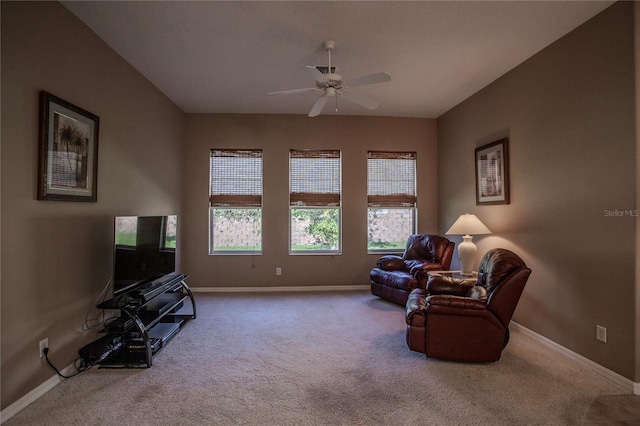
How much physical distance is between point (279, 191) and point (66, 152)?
303 cm

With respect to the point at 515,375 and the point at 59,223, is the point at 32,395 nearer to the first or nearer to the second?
the point at 59,223

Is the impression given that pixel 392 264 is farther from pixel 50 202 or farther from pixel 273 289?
pixel 50 202

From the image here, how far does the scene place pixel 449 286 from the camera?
3.11 meters

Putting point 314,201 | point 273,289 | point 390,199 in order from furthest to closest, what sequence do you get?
point 390,199, point 314,201, point 273,289

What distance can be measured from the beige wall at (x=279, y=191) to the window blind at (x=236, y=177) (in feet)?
0.37

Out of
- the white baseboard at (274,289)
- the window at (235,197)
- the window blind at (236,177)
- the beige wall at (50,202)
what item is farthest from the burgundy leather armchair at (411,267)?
the beige wall at (50,202)

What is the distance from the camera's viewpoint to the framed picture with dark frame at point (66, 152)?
2.30m

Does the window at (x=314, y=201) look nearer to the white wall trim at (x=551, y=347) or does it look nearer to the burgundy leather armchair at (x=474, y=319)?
the burgundy leather armchair at (x=474, y=319)

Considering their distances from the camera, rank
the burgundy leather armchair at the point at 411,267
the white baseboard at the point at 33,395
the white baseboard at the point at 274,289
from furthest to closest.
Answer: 1. the white baseboard at the point at 274,289
2. the burgundy leather armchair at the point at 411,267
3. the white baseboard at the point at 33,395

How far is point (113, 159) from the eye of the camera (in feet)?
10.4

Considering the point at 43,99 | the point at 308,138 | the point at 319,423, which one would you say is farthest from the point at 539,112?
the point at 43,99

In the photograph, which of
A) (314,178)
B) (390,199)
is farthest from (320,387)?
(390,199)

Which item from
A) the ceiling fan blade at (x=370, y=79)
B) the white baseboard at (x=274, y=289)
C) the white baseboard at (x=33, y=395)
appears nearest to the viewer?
the white baseboard at (x=33, y=395)

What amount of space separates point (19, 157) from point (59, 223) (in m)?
0.58
